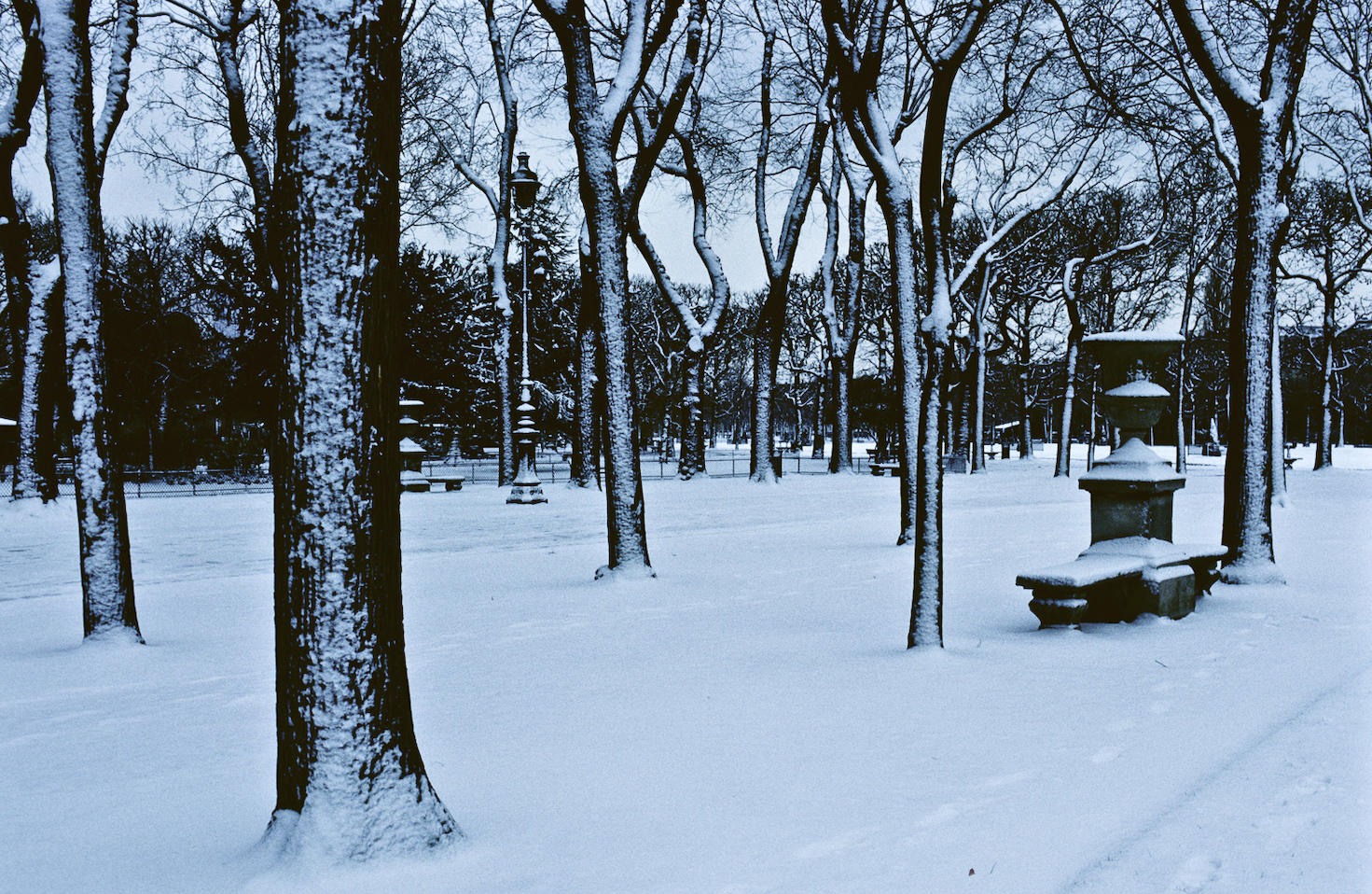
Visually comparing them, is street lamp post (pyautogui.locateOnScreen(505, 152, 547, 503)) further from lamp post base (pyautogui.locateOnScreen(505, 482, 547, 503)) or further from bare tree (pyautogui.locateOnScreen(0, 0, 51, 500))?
bare tree (pyautogui.locateOnScreen(0, 0, 51, 500))

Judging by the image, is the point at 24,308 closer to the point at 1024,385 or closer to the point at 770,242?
the point at 770,242

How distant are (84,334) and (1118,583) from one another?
742 cm

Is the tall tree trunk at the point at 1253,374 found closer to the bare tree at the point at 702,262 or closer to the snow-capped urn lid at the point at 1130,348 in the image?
the snow-capped urn lid at the point at 1130,348

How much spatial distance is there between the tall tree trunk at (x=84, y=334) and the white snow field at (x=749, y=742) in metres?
0.40

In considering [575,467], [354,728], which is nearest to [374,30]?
[354,728]

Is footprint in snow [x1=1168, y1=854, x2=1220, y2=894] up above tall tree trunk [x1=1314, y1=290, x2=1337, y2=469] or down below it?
below

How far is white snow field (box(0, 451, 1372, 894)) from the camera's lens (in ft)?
10.6

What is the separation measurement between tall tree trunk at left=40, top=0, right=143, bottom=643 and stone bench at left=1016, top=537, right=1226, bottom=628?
6.21m

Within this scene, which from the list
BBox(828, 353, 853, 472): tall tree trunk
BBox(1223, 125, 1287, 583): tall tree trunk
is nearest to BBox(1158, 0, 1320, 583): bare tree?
BBox(1223, 125, 1287, 583): tall tree trunk

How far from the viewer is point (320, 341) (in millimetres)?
3115

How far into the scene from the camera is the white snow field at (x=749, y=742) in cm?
322

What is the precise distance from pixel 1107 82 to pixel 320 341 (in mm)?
12210

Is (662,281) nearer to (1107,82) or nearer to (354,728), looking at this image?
(1107,82)

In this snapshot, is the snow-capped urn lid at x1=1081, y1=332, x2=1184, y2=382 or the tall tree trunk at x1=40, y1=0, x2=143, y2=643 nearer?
the tall tree trunk at x1=40, y1=0, x2=143, y2=643
